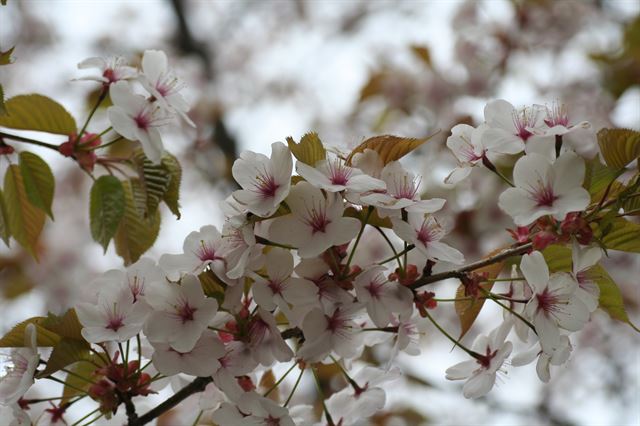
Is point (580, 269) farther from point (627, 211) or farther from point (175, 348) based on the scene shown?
point (175, 348)

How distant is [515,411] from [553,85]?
154 centimetres

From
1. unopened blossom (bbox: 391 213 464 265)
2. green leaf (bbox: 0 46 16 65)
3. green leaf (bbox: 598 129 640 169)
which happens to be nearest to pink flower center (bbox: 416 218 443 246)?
unopened blossom (bbox: 391 213 464 265)

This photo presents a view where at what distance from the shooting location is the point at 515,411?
3.27m

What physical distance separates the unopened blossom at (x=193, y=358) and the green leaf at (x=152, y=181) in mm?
281

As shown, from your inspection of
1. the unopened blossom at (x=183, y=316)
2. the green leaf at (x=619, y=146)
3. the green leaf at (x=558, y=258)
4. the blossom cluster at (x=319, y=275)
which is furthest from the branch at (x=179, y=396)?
the green leaf at (x=619, y=146)

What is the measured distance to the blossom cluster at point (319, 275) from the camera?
866 mm

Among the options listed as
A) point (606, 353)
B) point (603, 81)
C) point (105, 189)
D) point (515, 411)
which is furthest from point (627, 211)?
point (606, 353)

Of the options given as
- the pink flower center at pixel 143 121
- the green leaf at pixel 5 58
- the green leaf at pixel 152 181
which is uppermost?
the green leaf at pixel 5 58

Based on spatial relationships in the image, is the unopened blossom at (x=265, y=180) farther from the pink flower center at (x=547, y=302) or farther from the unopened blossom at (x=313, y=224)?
the pink flower center at (x=547, y=302)

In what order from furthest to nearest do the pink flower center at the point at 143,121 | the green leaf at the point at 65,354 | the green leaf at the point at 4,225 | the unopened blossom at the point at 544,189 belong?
the green leaf at the point at 4,225 → the pink flower center at the point at 143,121 → the green leaf at the point at 65,354 → the unopened blossom at the point at 544,189

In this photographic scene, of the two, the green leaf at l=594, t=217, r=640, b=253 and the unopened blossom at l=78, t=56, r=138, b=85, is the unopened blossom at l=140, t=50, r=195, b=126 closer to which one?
the unopened blossom at l=78, t=56, r=138, b=85

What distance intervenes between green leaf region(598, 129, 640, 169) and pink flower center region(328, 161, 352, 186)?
0.31m

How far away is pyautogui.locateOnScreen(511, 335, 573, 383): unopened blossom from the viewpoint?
0.92 m

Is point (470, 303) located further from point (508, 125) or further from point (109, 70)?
point (109, 70)
